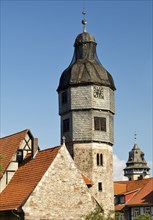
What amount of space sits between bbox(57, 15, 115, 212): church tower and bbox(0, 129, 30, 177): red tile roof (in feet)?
24.3

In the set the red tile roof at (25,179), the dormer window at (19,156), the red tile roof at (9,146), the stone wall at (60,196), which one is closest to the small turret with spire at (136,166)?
the red tile roof at (9,146)

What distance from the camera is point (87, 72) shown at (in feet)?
147

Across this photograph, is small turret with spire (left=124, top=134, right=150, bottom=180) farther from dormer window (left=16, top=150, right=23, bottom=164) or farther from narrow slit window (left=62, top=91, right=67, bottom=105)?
dormer window (left=16, top=150, right=23, bottom=164)

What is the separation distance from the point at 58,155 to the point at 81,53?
16.5 metres

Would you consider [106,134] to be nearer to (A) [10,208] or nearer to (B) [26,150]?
(B) [26,150]

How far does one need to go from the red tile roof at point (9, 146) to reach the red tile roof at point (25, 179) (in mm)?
1108

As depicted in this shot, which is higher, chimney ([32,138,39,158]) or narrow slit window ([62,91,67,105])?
narrow slit window ([62,91,67,105])

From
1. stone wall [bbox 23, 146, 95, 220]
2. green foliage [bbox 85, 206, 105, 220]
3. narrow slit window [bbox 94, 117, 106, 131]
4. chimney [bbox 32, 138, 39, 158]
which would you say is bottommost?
green foliage [bbox 85, 206, 105, 220]

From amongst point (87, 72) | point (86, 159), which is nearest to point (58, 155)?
point (86, 159)

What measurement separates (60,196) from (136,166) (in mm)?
77124

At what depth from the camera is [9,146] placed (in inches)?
1437

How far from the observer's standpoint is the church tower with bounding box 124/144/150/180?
107 m

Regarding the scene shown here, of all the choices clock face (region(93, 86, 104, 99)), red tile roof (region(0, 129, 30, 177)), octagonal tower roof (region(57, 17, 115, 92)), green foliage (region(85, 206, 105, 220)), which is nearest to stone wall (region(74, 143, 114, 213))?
clock face (region(93, 86, 104, 99))

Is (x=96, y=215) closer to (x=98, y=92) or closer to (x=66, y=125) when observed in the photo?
(x=66, y=125)
